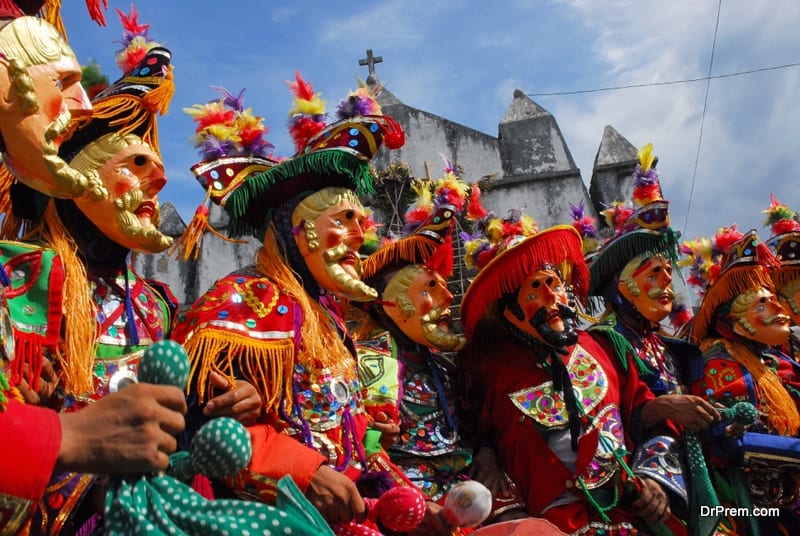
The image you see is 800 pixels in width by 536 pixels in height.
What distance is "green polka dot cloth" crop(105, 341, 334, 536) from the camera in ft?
5.57

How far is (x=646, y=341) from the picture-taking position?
5109mm

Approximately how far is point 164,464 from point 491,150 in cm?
990

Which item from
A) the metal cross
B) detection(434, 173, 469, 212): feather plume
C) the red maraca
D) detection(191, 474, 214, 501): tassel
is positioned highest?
the metal cross

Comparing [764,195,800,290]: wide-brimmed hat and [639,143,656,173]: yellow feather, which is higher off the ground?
[639,143,656,173]: yellow feather

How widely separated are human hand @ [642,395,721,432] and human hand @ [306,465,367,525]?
2.40 meters

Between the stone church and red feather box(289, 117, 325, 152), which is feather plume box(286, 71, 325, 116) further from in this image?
the stone church

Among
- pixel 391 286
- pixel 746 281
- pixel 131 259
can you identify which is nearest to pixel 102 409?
pixel 131 259

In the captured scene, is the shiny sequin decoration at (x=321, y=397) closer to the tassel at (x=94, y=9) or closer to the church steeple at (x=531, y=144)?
the tassel at (x=94, y=9)

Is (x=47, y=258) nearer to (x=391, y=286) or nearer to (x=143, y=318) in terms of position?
(x=143, y=318)

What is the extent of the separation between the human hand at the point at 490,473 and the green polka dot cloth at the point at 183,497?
254 centimetres

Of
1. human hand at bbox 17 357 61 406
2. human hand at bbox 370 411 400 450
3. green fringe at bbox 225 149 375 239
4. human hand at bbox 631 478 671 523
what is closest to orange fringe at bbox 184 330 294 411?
human hand at bbox 17 357 61 406

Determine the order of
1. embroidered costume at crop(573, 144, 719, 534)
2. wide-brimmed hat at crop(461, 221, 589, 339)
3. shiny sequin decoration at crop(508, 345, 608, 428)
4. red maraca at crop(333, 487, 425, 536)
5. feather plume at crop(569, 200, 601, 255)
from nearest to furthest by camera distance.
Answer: red maraca at crop(333, 487, 425, 536)
shiny sequin decoration at crop(508, 345, 608, 428)
wide-brimmed hat at crop(461, 221, 589, 339)
embroidered costume at crop(573, 144, 719, 534)
feather plume at crop(569, 200, 601, 255)

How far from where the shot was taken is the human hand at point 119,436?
1667 mm

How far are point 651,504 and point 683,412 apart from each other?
587mm
